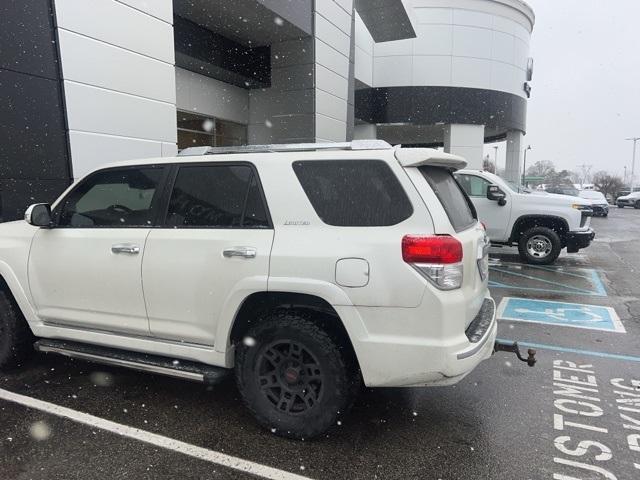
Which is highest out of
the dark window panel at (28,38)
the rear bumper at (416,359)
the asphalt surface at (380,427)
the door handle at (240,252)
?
the dark window panel at (28,38)

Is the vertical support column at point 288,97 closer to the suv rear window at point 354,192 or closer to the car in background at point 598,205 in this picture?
the suv rear window at point 354,192

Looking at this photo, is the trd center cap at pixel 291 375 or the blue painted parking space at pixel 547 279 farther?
the blue painted parking space at pixel 547 279

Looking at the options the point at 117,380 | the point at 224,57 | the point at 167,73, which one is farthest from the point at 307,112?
the point at 117,380

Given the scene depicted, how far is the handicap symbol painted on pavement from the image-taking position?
19.0 feet

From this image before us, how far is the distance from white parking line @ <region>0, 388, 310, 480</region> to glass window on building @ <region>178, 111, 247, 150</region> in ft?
32.9

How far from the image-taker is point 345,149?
10.5 feet

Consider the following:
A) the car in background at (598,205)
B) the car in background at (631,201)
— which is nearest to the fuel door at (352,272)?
the car in background at (598,205)

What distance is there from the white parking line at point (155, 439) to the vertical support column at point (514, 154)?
94.4 feet

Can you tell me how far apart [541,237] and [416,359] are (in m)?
8.00

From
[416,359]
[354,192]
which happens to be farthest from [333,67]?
[416,359]

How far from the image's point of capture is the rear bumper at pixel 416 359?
9.00 ft

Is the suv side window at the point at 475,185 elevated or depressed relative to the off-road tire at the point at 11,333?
elevated

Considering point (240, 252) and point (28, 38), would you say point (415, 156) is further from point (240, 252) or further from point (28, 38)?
point (28, 38)

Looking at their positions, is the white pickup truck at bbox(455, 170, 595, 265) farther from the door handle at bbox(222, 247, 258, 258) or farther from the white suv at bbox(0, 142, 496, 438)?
the door handle at bbox(222, 247, 258, 258)
